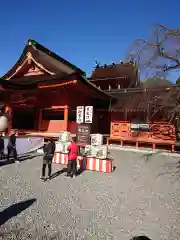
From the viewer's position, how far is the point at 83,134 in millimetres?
11461

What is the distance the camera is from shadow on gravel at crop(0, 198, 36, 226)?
14.9 feet

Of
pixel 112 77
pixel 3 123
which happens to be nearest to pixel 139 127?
pixel 3 123

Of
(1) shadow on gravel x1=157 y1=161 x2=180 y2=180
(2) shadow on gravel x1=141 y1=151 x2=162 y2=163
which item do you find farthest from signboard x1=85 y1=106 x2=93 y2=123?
(1) shadow on gravel x1=157 y1=161 x2=180 y2=180

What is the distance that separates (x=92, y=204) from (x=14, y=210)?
1993 mm

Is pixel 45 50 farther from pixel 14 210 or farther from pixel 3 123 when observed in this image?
pixel 14 210

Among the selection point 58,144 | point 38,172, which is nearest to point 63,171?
point 38,172

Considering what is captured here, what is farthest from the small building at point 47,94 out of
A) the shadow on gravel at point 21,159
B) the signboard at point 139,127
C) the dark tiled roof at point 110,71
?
the dark tiled roof at point 110,71

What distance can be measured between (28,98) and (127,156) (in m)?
9.09

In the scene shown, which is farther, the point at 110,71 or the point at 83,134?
the point at 110,71

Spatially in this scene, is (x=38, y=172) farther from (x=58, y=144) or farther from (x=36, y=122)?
(x=36, y=122)

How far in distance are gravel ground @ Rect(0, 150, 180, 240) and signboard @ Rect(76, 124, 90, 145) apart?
8.56 ft

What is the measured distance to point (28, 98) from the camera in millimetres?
16281

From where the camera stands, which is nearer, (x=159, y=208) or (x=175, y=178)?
(x=159, y=208)

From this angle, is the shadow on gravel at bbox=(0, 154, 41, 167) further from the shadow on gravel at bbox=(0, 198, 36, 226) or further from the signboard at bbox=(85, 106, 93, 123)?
the shadow on gravel at bbox=(0, 198, 36, 226)
